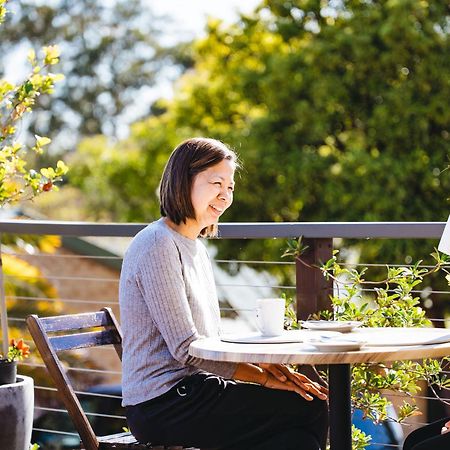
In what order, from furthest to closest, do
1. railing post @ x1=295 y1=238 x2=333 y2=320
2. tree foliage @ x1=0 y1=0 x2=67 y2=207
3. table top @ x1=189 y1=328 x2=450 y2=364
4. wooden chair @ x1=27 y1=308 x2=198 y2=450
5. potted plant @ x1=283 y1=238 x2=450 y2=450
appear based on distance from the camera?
tree foliage @ x1=0 y1=0 x2=67 y2=207 < railing post @ x1=295 y1=238 x2=333 y2=320 < potted plant @ x1=283 y1=238 x2=450 y2=450 < wooden chair @ x1=27 y1=308 x2=198 y2=450 < table top @ x1=189 y1=328 x2=450 y2=364

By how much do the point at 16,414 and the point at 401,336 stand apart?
65.4 inches

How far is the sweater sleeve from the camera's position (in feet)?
9.66

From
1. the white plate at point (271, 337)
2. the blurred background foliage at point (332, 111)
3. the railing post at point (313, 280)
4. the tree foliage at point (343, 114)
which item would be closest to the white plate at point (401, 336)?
the white plate at point (271, 337)

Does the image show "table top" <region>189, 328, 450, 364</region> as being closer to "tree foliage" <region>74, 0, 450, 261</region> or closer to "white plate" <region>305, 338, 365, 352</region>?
"white plate" <region>305, 338, 365, 352</region>

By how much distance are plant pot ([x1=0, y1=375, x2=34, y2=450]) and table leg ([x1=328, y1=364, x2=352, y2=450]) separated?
143 cm

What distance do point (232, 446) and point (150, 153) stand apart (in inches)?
611

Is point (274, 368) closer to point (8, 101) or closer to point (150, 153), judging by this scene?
point (8, 101)

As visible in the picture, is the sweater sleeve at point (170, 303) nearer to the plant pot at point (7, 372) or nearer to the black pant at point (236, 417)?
the black pant at point (236, 417)

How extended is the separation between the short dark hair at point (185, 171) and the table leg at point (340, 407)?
0.71m

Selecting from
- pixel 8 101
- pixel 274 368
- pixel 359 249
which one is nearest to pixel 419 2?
pixel 359 249

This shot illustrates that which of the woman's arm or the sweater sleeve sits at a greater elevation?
the sweater sleeve

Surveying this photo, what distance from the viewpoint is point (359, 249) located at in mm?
13984

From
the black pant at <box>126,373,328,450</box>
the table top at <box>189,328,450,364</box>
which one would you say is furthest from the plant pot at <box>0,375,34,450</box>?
the table top at <box>189,328,450,364</box>

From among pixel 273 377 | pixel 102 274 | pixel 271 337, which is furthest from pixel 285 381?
pixel 102 274
